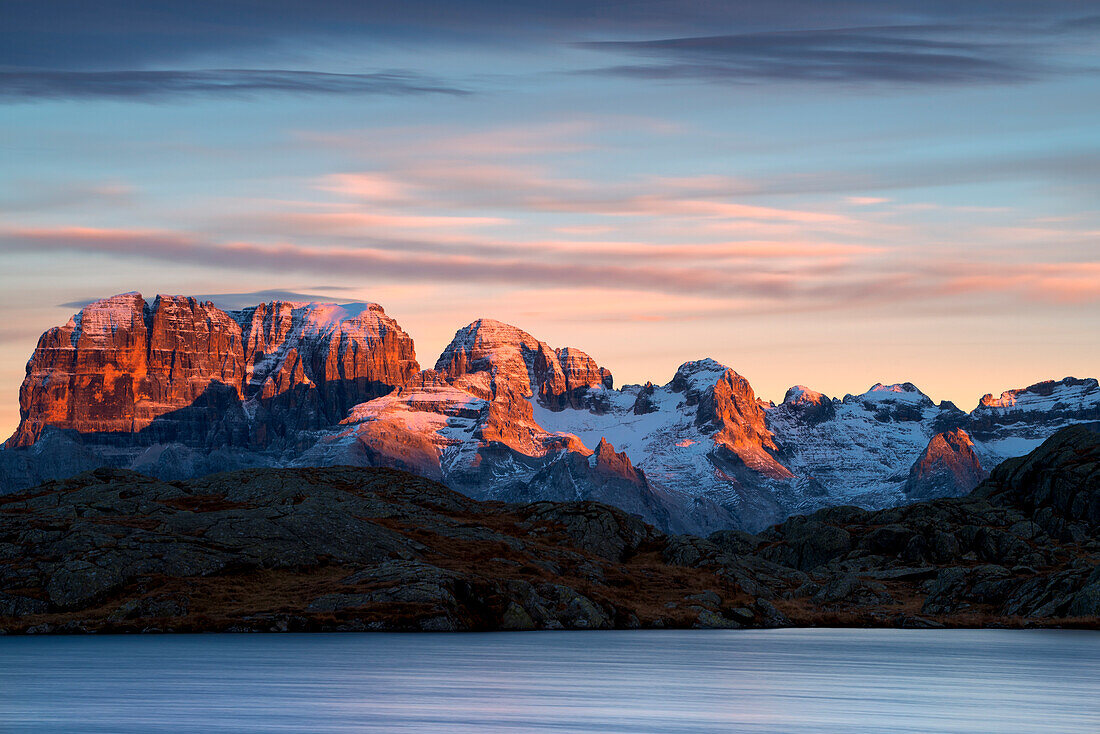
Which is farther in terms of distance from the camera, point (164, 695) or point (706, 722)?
point (164, 695)

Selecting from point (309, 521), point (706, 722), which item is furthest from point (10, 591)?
point (706, 722)

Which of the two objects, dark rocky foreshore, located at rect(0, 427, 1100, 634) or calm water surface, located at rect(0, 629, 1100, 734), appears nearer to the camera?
calm water surface, located at rect(0, 629, 1100, 734)

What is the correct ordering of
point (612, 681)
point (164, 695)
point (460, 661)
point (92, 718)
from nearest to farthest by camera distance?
point (92, 718) < point (164, 695) < point (612, 681) < point (460, 661)

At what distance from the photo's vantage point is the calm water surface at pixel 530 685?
61.1m

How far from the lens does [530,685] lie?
79000 millimetres

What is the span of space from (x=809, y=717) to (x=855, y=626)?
110m

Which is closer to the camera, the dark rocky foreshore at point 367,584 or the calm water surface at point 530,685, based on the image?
the calm water surface at point 530,685

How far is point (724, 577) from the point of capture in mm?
192625

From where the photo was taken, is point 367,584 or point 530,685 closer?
point 530,685

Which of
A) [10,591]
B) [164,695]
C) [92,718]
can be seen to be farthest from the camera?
Answer: [10,591]

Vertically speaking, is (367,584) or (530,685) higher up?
(367,584)

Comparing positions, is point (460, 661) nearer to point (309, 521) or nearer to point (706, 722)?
point (706, 722)

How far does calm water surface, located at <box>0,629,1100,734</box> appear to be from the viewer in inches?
2405

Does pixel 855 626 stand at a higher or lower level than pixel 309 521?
lower
